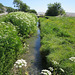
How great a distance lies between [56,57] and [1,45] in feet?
6.23

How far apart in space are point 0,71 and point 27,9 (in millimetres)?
64748

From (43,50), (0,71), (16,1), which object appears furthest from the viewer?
(16,1)

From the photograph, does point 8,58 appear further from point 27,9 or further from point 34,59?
point 27,9

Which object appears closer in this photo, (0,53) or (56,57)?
(0,53)

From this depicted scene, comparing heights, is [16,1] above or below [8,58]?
above

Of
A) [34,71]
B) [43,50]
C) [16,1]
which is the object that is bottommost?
[34,71]

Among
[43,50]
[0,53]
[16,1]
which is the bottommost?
[43,50]

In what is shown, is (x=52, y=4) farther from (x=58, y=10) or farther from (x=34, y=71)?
(x=34, y=71)

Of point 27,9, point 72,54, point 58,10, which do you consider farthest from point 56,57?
point 27,9

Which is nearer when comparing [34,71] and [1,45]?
[1,45]

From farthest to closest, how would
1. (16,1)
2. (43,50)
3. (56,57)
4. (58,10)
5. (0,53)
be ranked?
(16,1) → (58,10) → (43,50) → (56,57) → (0,53)

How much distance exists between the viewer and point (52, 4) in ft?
151

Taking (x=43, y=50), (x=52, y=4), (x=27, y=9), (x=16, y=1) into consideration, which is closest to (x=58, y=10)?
(x=52, y=4)

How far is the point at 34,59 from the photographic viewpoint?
4633 mm
